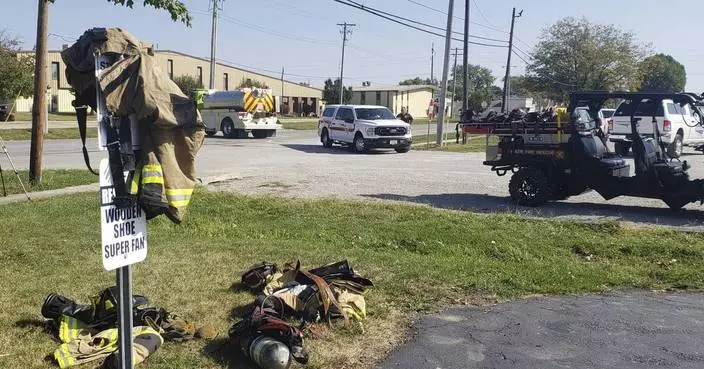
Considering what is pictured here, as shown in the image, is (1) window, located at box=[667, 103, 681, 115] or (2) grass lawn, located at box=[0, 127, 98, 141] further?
(2) grass lawn, located at box=[0, 127, 98, 141]

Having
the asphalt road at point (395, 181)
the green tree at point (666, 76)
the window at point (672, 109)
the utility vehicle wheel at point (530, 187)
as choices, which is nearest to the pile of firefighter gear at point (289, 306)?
the asphalt road at point (395, 181)

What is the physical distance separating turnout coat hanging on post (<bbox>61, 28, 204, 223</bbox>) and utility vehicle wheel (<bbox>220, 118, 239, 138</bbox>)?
32.0 meters

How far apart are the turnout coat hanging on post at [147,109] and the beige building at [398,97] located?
305 feet

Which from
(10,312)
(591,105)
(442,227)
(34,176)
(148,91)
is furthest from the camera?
(34,176)

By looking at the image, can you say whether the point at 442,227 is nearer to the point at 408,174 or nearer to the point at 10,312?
the point at 10,312

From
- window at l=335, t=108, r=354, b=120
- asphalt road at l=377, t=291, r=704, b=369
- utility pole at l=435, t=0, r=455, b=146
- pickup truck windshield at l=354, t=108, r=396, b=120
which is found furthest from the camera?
utility pole at l=435, t=0, r=455, b=146

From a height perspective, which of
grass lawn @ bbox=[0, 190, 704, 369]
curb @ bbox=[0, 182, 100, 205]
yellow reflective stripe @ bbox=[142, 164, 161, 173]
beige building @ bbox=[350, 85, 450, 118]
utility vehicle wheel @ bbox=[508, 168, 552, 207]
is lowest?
curb @ bbox=[0, 182, 100, 205]

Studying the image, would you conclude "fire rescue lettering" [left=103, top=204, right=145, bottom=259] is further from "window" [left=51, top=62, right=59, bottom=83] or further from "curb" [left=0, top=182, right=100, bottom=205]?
"window" [left=51, top=62, right=59, bottom=83]

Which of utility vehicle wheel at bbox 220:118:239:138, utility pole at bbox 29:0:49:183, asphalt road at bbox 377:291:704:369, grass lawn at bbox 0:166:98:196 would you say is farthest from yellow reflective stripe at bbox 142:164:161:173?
utility vehicle wheel at bbox 220:118:239:138

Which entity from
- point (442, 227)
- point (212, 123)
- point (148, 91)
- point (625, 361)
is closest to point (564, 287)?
point (625, 361)

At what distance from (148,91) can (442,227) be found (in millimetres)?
6220

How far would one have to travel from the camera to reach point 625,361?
460 centimetres

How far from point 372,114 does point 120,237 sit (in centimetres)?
2436

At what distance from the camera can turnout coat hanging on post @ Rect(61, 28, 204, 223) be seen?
3260 millimetres
